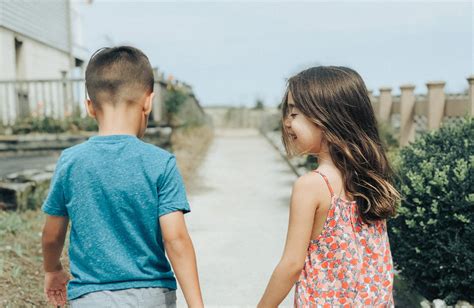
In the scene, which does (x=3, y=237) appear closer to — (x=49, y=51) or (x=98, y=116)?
(x=98, y=116)

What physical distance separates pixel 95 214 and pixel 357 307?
0.94 meters

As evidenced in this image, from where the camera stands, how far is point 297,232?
1.77 metres

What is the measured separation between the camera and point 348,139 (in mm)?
1927

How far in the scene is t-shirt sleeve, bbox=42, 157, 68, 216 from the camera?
72.2 inches

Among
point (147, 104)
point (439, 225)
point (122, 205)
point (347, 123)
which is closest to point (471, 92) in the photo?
point (439, 225)

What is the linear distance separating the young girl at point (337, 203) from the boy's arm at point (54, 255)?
2.45 feet

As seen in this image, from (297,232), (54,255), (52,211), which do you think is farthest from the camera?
(54,255)

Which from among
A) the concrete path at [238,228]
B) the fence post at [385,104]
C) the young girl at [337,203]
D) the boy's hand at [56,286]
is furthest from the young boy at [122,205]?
the fence post at [385,104]

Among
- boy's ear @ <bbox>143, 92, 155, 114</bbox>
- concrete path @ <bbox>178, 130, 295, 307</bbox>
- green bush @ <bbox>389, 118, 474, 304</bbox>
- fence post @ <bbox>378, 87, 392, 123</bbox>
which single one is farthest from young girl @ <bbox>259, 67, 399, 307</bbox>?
fence post @ <bbox>378, 87, 392, 123</bbox>

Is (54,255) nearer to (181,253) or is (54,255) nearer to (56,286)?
(56,286)

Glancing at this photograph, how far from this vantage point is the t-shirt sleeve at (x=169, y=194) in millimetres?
1779

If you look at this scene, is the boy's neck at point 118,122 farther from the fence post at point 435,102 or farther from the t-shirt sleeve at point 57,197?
the fence post at point 435,102

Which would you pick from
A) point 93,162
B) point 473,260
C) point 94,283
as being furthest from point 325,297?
point 473,260

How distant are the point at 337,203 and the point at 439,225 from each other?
1.74 meters
